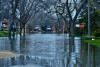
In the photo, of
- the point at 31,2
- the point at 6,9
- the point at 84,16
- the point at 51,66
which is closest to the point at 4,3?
the point at 6,9

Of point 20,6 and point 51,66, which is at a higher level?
point 20,6

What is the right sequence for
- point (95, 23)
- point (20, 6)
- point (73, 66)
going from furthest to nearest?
1. point (95, 23)
2. point (20, 6)
3. point (73, 66)

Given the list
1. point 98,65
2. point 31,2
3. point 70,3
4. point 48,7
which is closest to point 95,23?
point 70,3

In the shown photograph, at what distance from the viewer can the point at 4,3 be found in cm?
5550

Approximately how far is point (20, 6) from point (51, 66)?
162 ft

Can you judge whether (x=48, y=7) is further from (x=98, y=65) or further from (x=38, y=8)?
(x=98, y=65)

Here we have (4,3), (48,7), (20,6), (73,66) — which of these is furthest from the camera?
(48,7)

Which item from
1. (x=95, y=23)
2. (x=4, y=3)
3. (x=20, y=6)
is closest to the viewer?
(x=4, y=3)

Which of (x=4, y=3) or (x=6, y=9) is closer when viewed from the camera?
(x=4, y=3)

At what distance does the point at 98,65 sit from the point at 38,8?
59516 millimetres

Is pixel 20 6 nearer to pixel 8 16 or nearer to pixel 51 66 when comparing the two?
pixel 8 16

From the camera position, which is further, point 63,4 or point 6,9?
point 63,4

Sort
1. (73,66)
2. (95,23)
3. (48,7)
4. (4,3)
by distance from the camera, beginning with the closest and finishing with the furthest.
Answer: (73,66) → (4,3) → (95,23) → (48,7)

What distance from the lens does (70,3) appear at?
217ft
